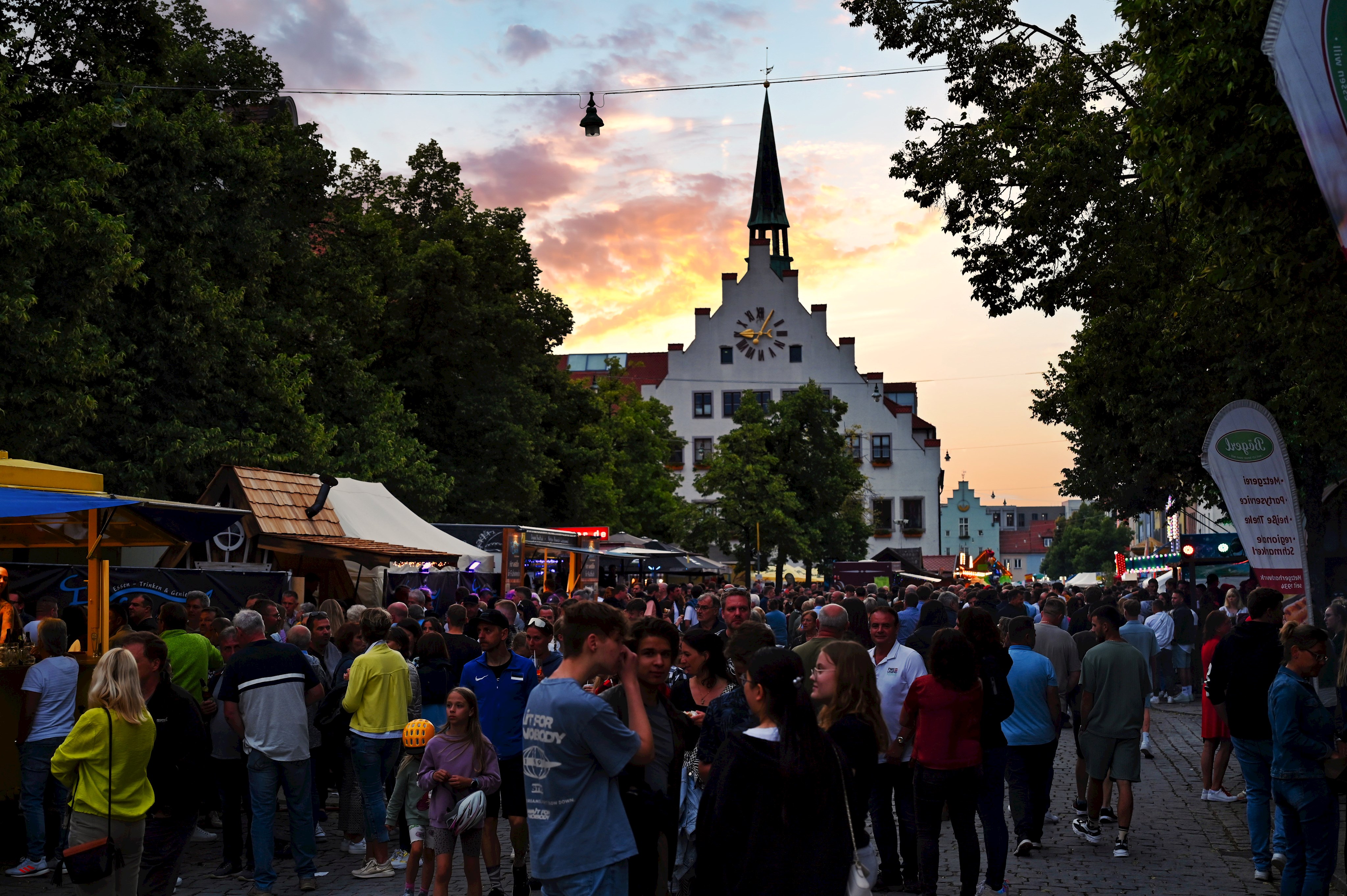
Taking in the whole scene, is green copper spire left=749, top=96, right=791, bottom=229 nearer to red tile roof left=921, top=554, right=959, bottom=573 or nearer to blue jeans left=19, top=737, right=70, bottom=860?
red tile roof left=921, top=554, right=959, bottom=573

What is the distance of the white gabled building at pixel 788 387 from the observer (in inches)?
3622

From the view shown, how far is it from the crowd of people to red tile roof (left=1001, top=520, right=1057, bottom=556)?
176 m

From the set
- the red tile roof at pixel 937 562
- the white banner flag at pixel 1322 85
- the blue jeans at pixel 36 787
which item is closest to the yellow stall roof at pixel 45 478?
the blue jeans at pixel 36 787

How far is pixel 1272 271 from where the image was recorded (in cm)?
1088

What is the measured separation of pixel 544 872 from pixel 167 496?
23.9 m

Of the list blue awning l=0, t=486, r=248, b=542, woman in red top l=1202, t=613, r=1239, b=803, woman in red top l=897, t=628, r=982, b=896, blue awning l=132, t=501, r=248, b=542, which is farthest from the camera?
blue awning l=132, t=501, r=248, b=542

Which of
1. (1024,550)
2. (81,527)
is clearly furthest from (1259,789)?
(1024,550)

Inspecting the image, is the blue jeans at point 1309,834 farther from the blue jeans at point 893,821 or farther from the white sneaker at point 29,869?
the white sneaker at point 29,869

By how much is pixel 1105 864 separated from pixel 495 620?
4.60m

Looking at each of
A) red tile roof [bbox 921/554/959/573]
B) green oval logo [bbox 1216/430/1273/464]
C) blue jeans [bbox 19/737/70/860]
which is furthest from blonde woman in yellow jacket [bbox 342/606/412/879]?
red tile roof [bbox 921/554/959/573]

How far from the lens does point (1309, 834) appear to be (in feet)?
25.8

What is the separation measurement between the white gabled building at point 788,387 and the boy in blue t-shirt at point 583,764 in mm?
86203

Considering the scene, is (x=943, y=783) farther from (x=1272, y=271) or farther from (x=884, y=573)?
(x=884, y=573)

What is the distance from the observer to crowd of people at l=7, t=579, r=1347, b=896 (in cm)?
504
